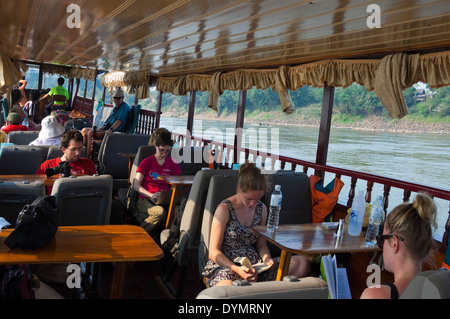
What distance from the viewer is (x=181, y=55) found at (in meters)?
7.07

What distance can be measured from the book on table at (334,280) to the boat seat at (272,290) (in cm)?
65

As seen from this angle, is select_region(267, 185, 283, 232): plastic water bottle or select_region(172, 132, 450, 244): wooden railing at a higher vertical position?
select_region(172, 132, 450, 244): wooden railing

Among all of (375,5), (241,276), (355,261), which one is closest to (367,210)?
(355,261)

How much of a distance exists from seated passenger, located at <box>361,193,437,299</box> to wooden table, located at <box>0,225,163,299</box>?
1164 mm

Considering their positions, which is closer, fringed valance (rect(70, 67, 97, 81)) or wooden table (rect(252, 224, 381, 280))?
wooden table (rect(252, 224, 381, 280))

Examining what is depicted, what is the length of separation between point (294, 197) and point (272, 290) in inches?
105

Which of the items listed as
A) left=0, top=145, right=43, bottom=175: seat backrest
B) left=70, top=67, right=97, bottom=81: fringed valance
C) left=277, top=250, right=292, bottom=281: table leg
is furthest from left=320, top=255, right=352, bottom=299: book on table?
left=70, top=67, right=97, bottom=81: fringed valance

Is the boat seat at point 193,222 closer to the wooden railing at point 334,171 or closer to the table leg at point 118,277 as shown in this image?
the table leg at point 118,277

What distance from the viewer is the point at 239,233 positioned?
124 inches

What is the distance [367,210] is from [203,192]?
132cm

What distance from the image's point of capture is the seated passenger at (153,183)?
4516 mm

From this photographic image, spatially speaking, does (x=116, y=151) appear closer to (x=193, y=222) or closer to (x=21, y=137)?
(x=21, y=137)

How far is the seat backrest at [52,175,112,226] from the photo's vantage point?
2979 millimetres

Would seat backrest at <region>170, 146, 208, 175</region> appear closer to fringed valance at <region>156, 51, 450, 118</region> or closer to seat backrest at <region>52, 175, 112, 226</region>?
fringed valance at <region>156, 51, 450, 118</region>
